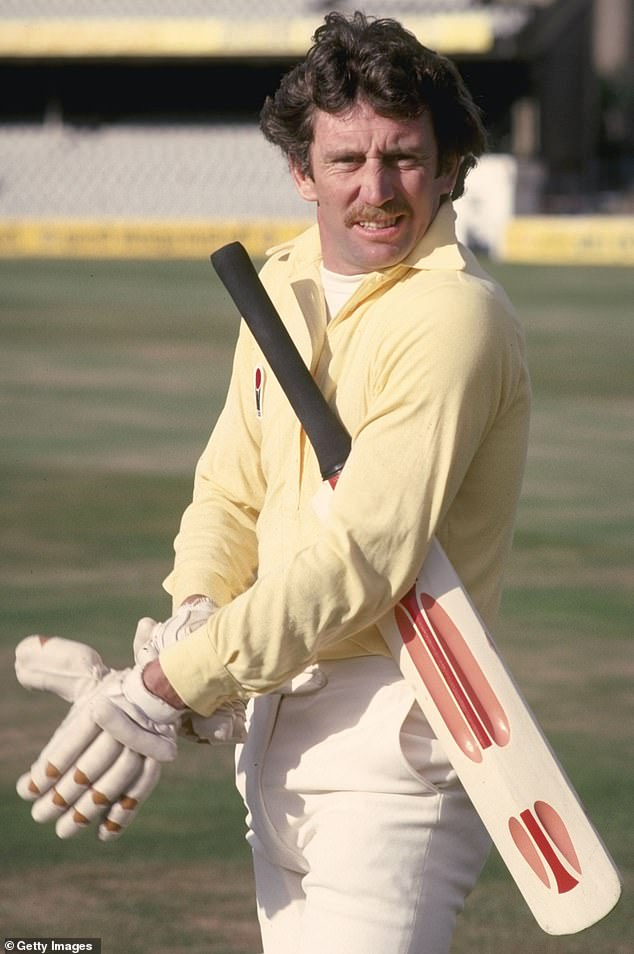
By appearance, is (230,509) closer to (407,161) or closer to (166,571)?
(407,161)

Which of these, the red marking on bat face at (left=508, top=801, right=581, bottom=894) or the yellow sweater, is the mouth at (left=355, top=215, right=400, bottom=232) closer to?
the yellow sweater

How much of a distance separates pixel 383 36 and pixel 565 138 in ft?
163

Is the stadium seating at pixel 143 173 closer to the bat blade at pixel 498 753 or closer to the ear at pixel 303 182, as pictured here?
the ear at pixel 303 182

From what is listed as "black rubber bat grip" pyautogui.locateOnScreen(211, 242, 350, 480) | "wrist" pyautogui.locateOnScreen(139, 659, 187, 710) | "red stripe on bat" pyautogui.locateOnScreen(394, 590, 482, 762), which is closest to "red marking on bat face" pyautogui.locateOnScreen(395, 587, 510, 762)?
"red stripe on bat" pyautogui.locateOnScreen(394, 590, 482, 762)

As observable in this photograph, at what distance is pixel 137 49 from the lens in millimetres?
45469

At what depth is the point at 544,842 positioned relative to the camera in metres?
2.83

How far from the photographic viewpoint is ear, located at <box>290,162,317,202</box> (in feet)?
10.1

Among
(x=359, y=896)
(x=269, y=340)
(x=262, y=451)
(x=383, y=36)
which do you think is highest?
(x=383, y=36)

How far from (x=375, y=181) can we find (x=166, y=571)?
6464 mm

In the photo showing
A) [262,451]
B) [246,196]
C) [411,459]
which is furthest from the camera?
[246,196]

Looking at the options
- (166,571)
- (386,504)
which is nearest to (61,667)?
(386,504)

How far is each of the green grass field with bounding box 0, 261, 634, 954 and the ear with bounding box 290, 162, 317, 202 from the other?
2.24 meters

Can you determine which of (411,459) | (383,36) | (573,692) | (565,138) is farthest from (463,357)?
(565,138)

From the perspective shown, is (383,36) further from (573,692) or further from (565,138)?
(565,138)
